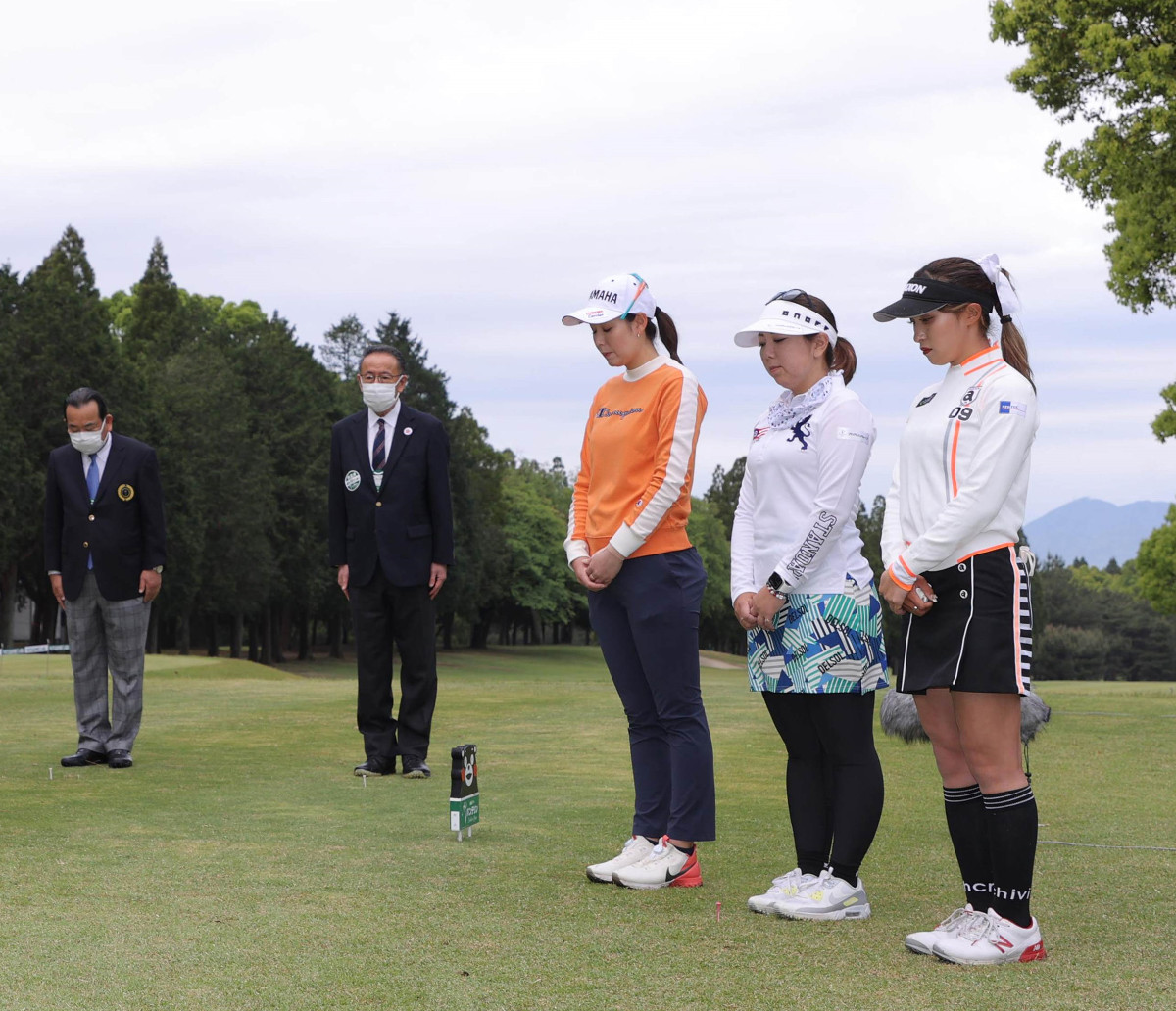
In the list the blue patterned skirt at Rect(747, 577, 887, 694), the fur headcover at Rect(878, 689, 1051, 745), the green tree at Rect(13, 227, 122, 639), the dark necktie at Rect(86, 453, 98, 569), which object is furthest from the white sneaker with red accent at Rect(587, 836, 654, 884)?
the green tree at Rect(13, 227, 122, 639)

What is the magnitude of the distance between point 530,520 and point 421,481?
236ft

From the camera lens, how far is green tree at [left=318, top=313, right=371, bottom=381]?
79.2 m

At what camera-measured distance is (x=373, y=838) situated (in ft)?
20.7

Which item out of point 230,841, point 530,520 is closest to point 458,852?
point 230,841

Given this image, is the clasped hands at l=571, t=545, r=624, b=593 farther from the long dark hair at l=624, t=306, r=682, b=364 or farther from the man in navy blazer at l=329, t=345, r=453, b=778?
the man in navy blazer at l=329, t=345, r=453, b=778

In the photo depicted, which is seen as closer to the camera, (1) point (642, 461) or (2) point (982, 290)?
(2) point (982, 290)

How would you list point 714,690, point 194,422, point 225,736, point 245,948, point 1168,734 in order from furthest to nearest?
point 194,422
point 714,690
point 1168,734
point 225,736
point 245,948

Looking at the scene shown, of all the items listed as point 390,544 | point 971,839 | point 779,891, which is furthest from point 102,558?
point 971,839

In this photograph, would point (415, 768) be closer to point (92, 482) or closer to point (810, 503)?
point (92, 482)

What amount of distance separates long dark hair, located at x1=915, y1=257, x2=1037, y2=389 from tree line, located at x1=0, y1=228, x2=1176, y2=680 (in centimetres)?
2579

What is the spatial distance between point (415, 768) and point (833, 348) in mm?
4433

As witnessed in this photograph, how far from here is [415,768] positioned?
28.6ft

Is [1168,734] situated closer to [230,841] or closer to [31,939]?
[230,841]

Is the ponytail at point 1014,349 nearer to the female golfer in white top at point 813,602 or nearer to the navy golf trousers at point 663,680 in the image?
the female golfer in white top at point 813,602
